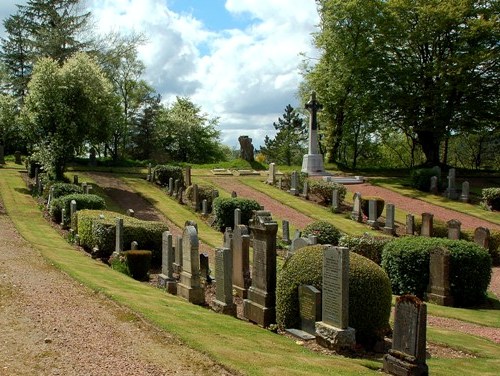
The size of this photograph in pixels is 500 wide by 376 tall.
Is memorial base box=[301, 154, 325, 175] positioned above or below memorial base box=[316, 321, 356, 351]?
above

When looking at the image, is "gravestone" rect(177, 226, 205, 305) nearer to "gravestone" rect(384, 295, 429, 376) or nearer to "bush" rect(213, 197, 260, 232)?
"gravestone" rect(384, 295, 429, 376)

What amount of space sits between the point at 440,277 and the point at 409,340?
7900mm

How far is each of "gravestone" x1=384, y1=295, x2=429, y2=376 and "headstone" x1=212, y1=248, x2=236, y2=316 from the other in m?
4.87

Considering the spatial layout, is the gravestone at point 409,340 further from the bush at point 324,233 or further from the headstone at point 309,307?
the bush at point 324,233

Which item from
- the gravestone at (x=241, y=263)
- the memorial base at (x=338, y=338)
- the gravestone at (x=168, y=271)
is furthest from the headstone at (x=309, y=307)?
the gravestone at (x=168, y=271)

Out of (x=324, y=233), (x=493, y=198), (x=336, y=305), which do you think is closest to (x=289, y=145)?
(x=493, y=198)

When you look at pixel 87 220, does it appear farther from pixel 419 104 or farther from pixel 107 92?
pixel 419 104

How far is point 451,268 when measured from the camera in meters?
16.2

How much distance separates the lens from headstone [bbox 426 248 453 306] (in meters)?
15.9

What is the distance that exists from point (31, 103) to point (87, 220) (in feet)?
51.1

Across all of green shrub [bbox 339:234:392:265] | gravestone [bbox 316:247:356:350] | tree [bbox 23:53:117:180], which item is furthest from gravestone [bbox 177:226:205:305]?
tree [bbox 23:53:117:180]

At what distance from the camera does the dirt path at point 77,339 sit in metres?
7.38

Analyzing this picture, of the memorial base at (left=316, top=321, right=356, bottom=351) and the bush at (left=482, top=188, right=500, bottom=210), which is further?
the bush at (left=482, top=188, right=500, bottom=210)

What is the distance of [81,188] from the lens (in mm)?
30375
